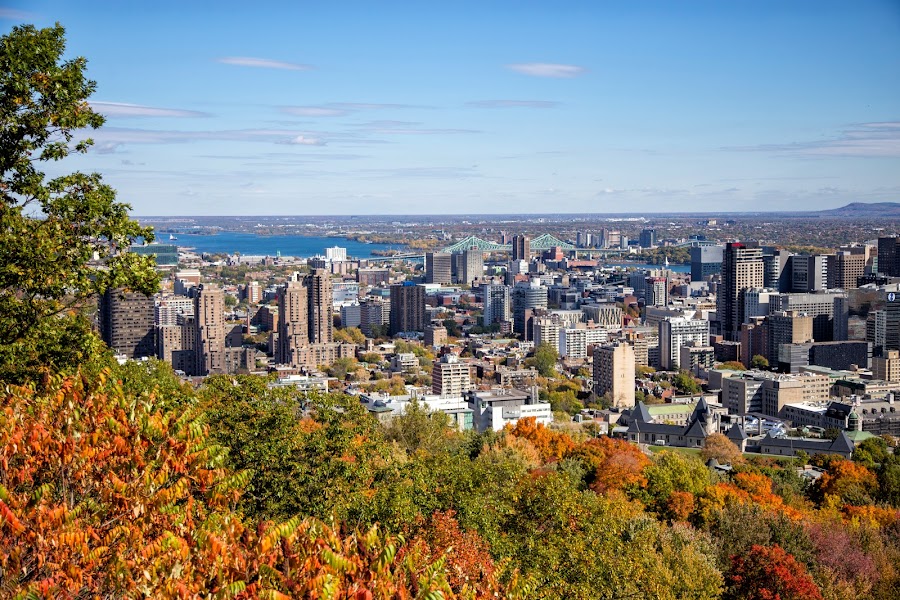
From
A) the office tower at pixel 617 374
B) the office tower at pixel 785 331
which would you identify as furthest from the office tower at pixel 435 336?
the office tower at pixel 785 331

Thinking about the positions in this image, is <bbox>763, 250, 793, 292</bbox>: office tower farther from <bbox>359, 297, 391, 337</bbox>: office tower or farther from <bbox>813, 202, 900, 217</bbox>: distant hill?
<bbox>813, 202, 900, 217</bbox>: distant hill

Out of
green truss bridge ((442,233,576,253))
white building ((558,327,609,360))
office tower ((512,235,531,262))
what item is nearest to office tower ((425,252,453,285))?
office tower ((512,235,531,262))

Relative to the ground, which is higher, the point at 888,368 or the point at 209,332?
the point at 209,332

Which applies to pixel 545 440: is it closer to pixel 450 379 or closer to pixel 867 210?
pixel 450 379

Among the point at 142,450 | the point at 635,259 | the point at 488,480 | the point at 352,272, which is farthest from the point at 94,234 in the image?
the point at 635,259

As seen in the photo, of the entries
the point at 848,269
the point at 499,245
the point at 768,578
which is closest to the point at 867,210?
the point at 499,245
